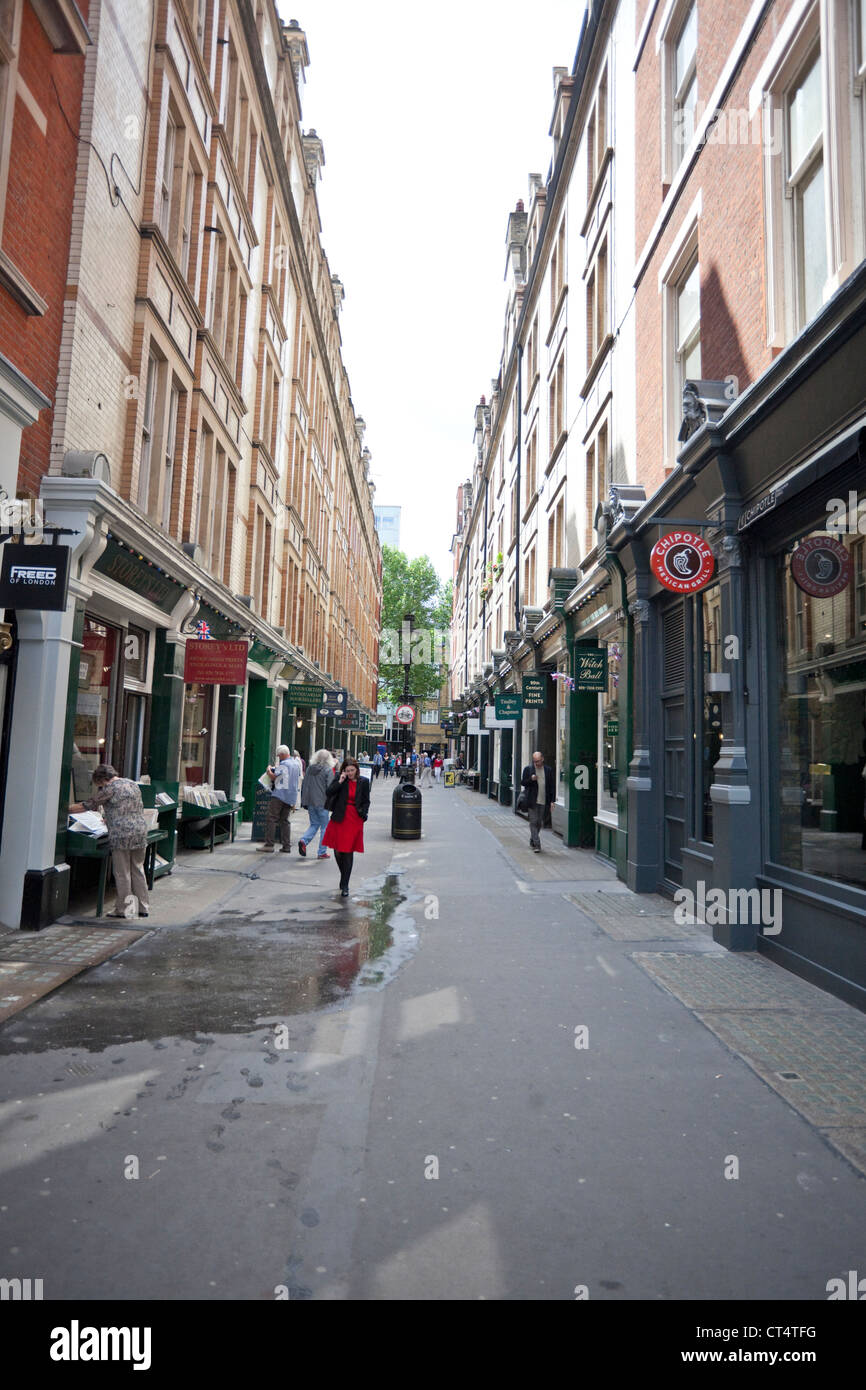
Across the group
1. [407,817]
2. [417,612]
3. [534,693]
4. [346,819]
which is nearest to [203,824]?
[346,819]

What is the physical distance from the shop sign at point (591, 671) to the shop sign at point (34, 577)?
931cm

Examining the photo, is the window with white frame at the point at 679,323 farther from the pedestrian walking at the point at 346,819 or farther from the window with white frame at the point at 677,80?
the pedestrian walking at the point at 346,819

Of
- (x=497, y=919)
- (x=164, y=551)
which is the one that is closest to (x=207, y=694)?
(x=164, y=551)

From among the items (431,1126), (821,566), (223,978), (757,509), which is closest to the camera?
(431,1126)

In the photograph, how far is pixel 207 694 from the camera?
1585 cm

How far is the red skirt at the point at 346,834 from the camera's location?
1050cm

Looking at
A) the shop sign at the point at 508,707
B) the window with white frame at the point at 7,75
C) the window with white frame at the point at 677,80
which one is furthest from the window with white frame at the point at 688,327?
the shop sign at the point at 508,707

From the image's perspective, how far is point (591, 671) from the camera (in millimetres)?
14609

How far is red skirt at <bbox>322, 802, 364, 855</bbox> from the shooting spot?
34.4 feet

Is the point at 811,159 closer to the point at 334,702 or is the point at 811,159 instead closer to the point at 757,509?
the point at 757,509

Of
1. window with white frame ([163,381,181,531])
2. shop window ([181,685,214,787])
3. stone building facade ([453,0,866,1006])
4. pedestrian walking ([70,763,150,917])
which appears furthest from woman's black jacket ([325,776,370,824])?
window with white frame ([163,381,181,531])

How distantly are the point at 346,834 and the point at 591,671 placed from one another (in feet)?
19.6

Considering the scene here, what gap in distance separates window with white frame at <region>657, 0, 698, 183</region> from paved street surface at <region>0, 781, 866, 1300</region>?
34.1 ft

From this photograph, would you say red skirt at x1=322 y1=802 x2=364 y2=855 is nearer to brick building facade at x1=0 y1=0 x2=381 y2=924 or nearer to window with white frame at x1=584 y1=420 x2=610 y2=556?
brick building facade at x1=0 y1=0 x2=381 y2=924
